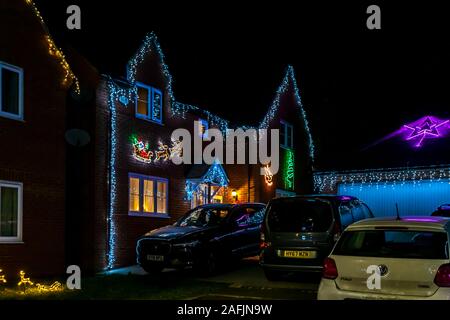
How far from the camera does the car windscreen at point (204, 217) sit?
16078mm

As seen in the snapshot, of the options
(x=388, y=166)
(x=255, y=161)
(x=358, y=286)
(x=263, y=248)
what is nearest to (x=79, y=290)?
(x=263, y=248)

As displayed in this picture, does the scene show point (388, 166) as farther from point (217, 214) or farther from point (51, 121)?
point (51, 121)

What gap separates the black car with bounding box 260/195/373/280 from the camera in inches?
502

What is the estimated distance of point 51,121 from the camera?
1549 cm

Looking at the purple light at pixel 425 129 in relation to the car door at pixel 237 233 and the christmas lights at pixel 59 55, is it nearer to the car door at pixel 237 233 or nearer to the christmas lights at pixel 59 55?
the car door at pixel 237 233

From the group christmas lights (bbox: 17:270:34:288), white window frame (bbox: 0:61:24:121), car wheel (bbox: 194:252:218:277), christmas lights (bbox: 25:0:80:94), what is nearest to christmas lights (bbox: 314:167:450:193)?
car wheel (bbox: 194:252:218:277)

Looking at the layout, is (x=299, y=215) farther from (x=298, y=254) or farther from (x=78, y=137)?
(x=78, y=137)

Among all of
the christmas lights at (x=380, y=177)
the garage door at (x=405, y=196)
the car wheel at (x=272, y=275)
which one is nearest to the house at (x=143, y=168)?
the christmas lights at (x=380, y=177)

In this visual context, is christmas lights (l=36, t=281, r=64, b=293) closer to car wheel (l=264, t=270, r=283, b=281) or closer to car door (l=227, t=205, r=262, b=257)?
car wheel (l=264, t=270, r=283, b=281)

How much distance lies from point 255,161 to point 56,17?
10123 mm

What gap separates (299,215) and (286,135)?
1414cm

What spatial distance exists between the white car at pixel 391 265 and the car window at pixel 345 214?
4.56 meters

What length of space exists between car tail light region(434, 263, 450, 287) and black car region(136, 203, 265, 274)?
8.04 metres

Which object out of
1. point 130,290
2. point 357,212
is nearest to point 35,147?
point 130,290
